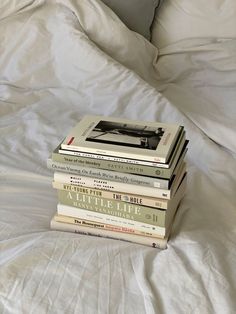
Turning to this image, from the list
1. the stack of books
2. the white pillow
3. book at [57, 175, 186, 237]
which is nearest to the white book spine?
the stack of books

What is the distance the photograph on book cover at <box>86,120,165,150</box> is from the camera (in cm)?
93

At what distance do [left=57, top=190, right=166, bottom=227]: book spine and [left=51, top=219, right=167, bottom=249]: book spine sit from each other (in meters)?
0.04

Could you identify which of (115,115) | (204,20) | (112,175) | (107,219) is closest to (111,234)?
(107,219)

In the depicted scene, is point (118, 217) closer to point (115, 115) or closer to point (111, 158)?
point (111, 158)

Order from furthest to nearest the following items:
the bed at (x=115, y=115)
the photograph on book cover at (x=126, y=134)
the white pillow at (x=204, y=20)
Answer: the white pillow at (x=204, y=20) < the photograph on book cover at (x=126, y=134) < the bed at (x=115, y=115)

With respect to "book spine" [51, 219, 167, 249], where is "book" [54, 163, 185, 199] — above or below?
above

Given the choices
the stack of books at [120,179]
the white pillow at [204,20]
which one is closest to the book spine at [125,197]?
the stack of books at [120,179]

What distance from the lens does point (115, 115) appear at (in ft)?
4.67

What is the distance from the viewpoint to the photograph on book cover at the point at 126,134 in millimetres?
927

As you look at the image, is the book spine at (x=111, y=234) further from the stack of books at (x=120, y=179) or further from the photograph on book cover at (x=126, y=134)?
the photograph on book cover at (x=126, y=134)

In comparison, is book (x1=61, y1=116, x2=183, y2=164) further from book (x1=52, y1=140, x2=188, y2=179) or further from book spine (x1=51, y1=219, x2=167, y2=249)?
book spine (x1=51, y1=219, x2=167, y2=249)

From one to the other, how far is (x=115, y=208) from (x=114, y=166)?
0.10 m

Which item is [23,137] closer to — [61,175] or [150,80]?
[61,175]

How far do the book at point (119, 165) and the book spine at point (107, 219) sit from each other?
0.36 feet
